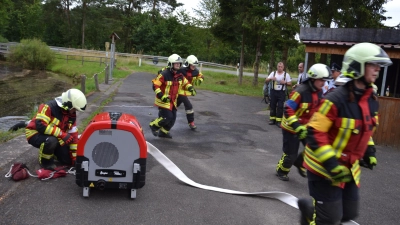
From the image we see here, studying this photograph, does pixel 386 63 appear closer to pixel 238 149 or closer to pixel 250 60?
pixel 238 149

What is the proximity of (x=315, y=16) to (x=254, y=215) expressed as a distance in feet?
59.4

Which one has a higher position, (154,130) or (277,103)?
(277,103)

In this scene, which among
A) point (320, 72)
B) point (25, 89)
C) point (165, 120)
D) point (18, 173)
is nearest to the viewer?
point (18, 173)

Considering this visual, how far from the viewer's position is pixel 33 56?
118ft

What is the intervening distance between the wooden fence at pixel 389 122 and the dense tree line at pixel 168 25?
11544 mm

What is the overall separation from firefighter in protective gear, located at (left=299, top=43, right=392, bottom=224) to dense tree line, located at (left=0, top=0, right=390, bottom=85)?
1820 centimetres

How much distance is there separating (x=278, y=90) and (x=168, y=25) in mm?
39108

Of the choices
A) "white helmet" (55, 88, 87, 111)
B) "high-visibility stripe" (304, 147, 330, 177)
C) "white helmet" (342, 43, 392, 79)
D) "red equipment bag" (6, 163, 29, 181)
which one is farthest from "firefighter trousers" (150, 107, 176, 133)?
"white helmet" (342, 43, 392, 79)

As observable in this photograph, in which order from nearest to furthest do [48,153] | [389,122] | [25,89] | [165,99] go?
1. [48,153]
2. [165,99]
3. [389,122]
4. [25,89]

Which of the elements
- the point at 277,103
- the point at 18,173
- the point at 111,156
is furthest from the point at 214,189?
the point at 277,103

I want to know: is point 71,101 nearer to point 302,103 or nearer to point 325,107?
point 302,103

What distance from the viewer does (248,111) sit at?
15547 mm

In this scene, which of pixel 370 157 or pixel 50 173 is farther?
pixel 50 173

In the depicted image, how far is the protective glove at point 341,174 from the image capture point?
371 cm
